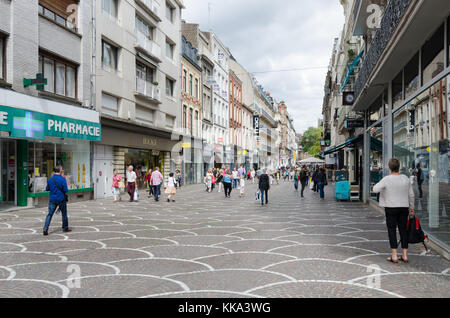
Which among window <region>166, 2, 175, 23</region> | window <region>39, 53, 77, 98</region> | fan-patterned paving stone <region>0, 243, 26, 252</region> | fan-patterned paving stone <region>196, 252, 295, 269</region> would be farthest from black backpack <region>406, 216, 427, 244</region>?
window <region>166, 2, 175, 23</region>

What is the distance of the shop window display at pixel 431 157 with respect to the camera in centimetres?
803

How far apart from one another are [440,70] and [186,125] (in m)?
30.1

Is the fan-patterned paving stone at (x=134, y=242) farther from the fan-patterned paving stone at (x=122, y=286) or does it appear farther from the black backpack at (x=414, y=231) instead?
the black backpack at (x=414, y=231)

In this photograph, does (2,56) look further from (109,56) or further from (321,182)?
(321,182)

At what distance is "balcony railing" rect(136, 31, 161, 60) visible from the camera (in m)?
27.1

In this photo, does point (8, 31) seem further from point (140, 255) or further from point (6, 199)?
point (140, 255)

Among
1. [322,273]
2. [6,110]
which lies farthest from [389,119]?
[6,110]

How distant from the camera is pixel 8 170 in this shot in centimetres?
1666

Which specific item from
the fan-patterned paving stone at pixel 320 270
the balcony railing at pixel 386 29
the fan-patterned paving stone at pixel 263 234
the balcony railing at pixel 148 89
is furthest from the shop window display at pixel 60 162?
the fan-patterned paving stone at pixel 320 270

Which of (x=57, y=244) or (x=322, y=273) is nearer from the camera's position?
(x=322, y=273)

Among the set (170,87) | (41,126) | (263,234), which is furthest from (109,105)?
(263,234)

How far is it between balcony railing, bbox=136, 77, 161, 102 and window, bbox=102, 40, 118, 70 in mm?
2606

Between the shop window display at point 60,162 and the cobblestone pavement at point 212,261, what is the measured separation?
5.34 m

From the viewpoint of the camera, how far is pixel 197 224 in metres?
12.1
